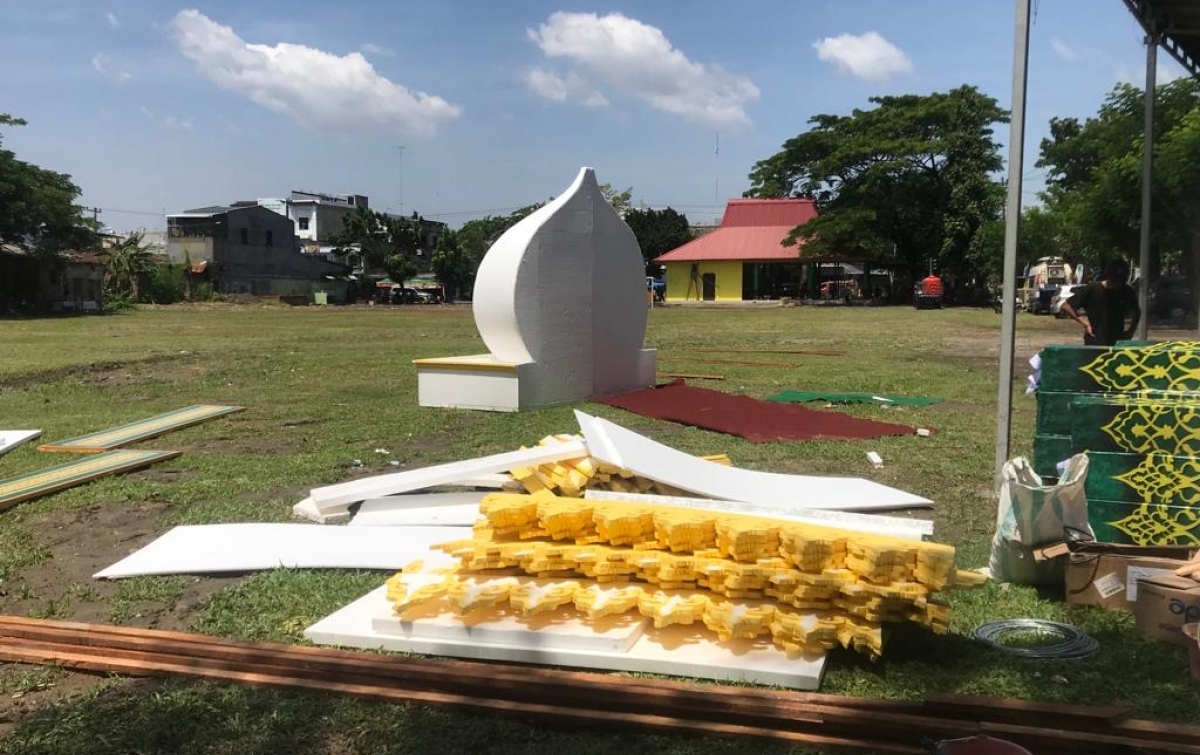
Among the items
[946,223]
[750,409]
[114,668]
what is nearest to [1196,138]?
[750,409]

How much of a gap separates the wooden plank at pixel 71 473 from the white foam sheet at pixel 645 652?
12.6 feet

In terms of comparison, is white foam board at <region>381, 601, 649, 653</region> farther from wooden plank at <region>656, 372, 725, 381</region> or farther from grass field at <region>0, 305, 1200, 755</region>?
wooden plank at <region>656, 372, 725, 381</region>

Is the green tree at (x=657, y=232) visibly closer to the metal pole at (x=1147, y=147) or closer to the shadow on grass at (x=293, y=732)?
the metal pole at (x=1147, y=147)

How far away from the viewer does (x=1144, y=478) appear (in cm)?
472

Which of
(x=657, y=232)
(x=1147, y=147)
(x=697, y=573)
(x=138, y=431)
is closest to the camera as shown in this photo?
(x=697, y=573)

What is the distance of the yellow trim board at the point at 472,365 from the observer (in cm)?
1039

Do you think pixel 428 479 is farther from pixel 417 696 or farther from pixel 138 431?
pixel 138 431

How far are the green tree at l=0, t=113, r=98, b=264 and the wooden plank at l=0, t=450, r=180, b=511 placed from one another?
34.4 metres

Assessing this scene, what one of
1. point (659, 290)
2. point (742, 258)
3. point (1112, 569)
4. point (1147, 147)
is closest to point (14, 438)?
point (1112, 569)

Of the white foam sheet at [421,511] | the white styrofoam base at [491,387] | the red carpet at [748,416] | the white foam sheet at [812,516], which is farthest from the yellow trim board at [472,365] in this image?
the white foam sheet at [812,516]

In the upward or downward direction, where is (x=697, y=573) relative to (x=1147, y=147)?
downward

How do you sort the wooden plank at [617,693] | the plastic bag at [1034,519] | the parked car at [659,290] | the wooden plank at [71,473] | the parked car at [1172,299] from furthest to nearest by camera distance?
the parked car at [659,290] → the parked car at [1172,299] → the wooden plank at [71,473] → the plastic bag at [1034,519] → the wooden plank at [617,693]

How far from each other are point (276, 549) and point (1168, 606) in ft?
14.2

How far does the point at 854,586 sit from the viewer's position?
3564 mm
